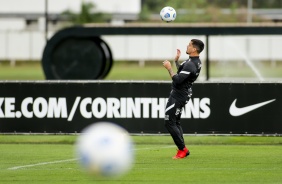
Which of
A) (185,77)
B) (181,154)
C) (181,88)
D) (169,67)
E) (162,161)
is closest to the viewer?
(169,67)

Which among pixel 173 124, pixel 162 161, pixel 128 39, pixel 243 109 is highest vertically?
pixel 173 124

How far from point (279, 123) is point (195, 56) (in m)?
4.51

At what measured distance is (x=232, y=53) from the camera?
64.4 m

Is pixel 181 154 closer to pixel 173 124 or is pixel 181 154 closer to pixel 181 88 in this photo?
pixel 173 124

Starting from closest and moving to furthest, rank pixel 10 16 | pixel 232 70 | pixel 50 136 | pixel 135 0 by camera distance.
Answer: pixel 50 136 → pixel 232 70 → pixel 10 16 → pixel 135 0

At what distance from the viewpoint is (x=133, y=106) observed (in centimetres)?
2088

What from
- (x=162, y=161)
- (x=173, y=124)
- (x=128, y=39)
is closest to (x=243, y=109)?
(x=173, y=124)

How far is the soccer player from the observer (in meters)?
16.8

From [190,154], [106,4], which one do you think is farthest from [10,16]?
[190,154]

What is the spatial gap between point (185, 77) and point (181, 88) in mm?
354

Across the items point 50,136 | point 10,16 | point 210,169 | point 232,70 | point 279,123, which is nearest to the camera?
point 210,169

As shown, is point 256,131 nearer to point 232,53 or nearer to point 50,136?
point 50,136

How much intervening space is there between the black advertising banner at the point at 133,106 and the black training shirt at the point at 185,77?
3640 millimetres

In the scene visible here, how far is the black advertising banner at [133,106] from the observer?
2067cm
